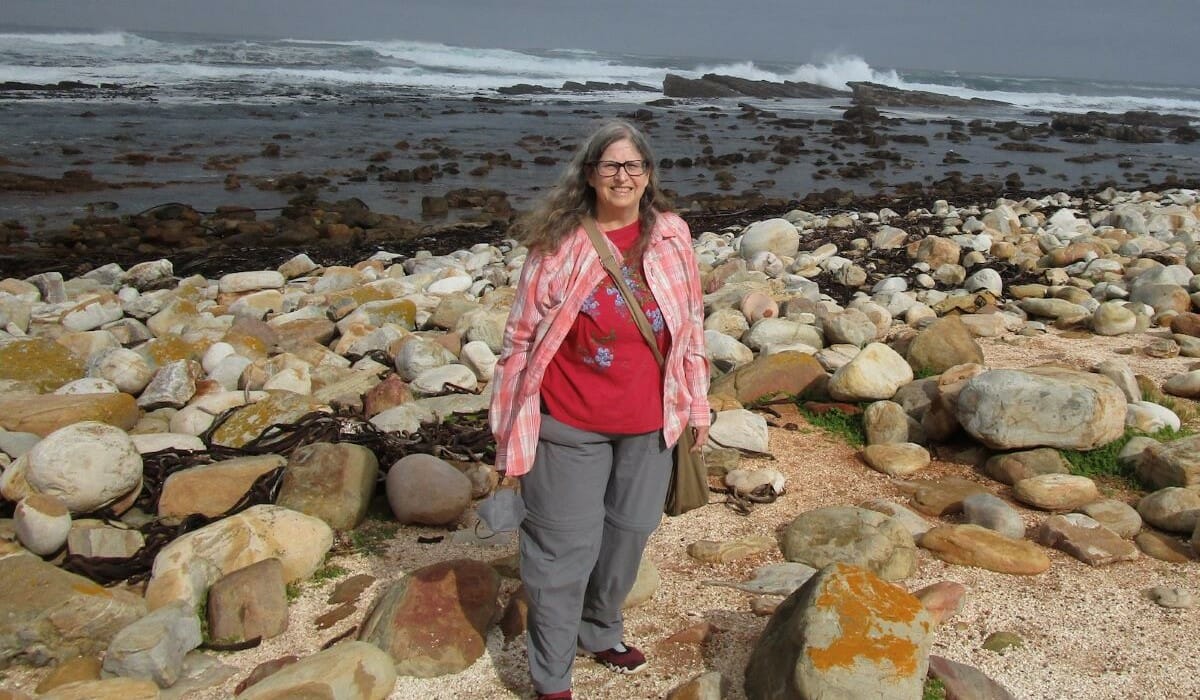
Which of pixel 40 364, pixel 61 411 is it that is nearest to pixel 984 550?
pixel 61 411

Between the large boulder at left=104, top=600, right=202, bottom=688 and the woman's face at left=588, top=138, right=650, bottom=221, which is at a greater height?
the woman's face at left=588, top=138, right=650, bottom=221

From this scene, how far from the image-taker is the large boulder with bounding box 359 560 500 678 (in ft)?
9.57

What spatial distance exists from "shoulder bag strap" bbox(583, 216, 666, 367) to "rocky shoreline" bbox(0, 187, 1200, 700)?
0.87m

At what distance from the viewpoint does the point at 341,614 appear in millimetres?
3258

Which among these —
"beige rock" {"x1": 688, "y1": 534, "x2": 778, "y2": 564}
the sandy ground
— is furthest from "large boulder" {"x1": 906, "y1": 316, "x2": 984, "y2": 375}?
"beige rock" {"x1": 688, "y1": 534, "x2": 778, "y2": 564}

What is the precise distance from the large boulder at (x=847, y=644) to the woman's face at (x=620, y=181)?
3.96ft

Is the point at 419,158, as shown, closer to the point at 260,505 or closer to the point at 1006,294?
the point at 1006,294

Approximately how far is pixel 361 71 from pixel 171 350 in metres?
47.6

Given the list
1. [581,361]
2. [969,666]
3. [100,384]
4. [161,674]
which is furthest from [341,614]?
[100,384]

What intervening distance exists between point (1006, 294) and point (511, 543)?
5.88 metres

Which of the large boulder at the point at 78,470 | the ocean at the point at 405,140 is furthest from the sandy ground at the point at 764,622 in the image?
the ocean at the point at 405,140

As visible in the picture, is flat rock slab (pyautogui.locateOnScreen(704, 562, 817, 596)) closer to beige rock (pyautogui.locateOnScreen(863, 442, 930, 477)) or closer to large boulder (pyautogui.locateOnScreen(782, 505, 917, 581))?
large boulder (pyautogui.locateOnScreen(782, 505, 917, 581))

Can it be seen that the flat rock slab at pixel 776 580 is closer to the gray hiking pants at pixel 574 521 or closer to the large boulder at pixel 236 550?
the gray hiking pants at pixel 574 521

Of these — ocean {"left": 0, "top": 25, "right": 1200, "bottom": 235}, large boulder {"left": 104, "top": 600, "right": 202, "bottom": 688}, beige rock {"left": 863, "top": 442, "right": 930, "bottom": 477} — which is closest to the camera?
large boulder {"left": 104, "top": 600, "right": 202, "bottom": 688}
